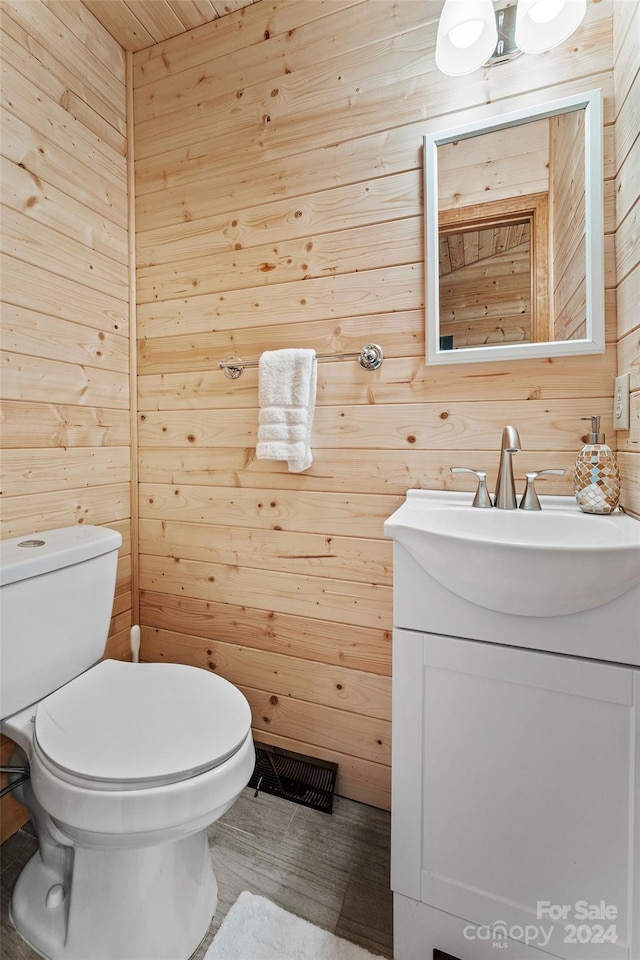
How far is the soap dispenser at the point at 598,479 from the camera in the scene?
0.95 m

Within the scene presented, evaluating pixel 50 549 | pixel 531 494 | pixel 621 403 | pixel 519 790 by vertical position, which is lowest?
pixel 519 790

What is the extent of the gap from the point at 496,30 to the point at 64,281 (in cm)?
130

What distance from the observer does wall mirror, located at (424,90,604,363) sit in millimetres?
1022

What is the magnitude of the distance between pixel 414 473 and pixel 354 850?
101 cm

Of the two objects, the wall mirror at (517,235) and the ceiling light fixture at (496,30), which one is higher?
the ceiling light fixture at (496,30)

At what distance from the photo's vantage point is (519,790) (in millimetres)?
792

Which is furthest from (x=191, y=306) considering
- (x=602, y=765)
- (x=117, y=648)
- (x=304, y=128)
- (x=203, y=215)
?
(x=602, y=765)

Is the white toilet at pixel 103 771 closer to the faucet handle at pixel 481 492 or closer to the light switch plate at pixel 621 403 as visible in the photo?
the faucet handle at pixel 481 492

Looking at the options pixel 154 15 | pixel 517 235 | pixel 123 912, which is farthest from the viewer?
pixel 154 15

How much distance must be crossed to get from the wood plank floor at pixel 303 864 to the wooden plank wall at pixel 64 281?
21.6 inches

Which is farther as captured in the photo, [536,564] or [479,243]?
[479,243]

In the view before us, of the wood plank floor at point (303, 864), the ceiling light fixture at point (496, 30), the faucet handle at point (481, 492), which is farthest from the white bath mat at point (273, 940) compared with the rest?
the ceiling light fixture at point (496, 30)

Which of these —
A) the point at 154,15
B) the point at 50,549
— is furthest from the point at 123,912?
the point at 154,15

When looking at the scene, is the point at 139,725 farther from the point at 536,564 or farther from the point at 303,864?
the point at 536,564
